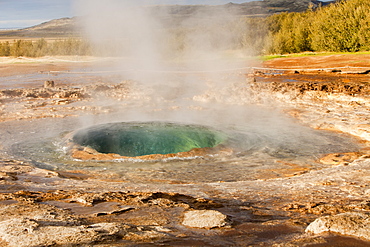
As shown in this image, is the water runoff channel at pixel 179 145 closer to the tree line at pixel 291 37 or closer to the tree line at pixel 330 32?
the tree line at pixel 291 37

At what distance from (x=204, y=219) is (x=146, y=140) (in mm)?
3403

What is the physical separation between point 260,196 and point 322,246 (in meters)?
1.24

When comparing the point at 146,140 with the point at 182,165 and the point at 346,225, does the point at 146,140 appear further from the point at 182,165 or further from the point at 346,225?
the point at 346,225

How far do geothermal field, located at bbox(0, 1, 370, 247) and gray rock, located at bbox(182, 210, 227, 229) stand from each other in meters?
0.01

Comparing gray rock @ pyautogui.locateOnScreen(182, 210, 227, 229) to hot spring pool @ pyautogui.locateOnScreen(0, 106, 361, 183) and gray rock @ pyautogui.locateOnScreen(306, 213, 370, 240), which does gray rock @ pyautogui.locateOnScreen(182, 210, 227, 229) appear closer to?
gray rock @ pyautogui.locateOnScreen(306, 213, 370, 240)

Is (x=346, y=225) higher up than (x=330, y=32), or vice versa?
(x=330, y=32)

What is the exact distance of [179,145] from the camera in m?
5.34

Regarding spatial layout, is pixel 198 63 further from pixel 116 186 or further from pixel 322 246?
pixel 322 246

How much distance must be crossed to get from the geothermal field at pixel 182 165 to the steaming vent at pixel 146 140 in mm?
25

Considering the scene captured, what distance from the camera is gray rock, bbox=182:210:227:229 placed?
2051mm

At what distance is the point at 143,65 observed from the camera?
62.0 feet

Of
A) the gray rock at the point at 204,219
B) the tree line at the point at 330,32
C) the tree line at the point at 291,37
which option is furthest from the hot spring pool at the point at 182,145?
the tree line at the point at 330,32

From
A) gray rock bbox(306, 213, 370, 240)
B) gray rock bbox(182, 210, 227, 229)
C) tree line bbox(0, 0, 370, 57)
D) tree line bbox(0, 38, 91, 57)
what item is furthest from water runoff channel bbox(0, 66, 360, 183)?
tree line bbox(0, 38, 91, 57)

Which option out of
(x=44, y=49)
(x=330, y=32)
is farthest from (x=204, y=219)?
(x=44, y=49)
